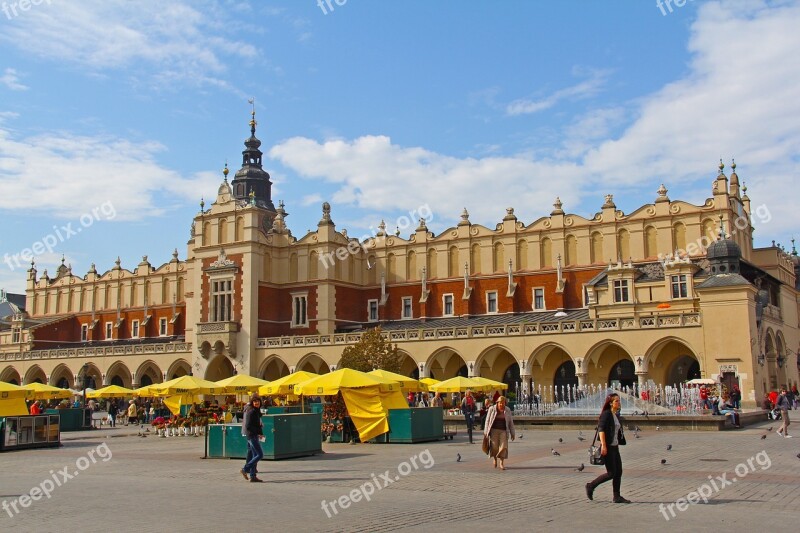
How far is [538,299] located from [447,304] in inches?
273

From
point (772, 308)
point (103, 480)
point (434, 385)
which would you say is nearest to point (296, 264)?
point (434, 385)

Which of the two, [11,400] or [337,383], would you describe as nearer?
[337,383]

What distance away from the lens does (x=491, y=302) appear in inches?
2232

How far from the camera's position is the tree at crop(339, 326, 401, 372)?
4572cm

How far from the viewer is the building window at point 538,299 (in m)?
54.5

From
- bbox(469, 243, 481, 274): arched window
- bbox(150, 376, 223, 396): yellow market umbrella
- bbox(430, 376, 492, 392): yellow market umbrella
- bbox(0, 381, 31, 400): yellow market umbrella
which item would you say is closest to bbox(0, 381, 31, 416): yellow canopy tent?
bbox(0, 381, 31, 400): yellow market umbrella

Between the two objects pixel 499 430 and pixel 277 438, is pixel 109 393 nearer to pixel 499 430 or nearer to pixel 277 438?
pixel 277 438

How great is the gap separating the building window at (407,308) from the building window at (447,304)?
2.72 metres

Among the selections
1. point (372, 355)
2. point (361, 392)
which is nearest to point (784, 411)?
point (361, 392)

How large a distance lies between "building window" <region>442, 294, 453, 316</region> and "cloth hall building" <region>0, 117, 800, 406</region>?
114 millimetres

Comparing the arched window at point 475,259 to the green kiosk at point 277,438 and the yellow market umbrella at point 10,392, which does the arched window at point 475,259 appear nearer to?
the yellow market umbrella at point 10,392

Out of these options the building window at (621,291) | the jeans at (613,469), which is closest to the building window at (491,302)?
the building window at (621,291)

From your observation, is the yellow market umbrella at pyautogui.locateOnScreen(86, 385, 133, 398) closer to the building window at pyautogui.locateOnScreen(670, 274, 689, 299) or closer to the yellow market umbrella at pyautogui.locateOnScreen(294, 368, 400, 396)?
the yellow market umbrella at pyautogui.locateOnScreen(294, 368, 400, 396)

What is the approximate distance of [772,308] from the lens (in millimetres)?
47625
